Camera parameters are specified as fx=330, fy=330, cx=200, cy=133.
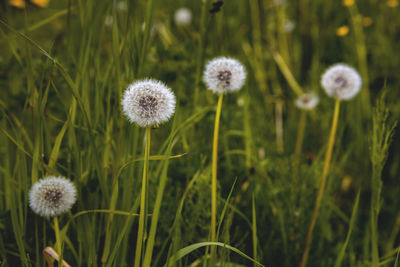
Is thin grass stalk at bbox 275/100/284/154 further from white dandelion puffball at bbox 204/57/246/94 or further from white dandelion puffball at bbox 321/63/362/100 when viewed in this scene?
white dandelion puffball at bbox 204/57/246/94

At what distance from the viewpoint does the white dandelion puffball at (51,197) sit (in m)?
1.00

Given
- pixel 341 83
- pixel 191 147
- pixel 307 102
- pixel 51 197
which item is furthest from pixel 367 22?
pixel 51 197

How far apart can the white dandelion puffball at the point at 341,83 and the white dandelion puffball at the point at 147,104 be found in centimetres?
81

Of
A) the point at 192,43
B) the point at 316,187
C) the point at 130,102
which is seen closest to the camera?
the point at 130,102

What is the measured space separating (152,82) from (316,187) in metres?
0.90

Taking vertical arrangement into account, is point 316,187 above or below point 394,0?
below

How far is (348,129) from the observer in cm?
207

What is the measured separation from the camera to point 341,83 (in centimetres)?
146

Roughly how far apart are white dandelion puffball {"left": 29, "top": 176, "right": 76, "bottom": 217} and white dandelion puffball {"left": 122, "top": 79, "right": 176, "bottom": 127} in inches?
12.5

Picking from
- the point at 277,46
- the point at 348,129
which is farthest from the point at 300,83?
the point at 348,129

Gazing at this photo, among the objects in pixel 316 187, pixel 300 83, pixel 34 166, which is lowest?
pixel 316 187

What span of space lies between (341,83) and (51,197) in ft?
4.07

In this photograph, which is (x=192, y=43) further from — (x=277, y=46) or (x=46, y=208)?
(x=277, y=46)

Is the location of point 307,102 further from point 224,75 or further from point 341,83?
point 224,75
